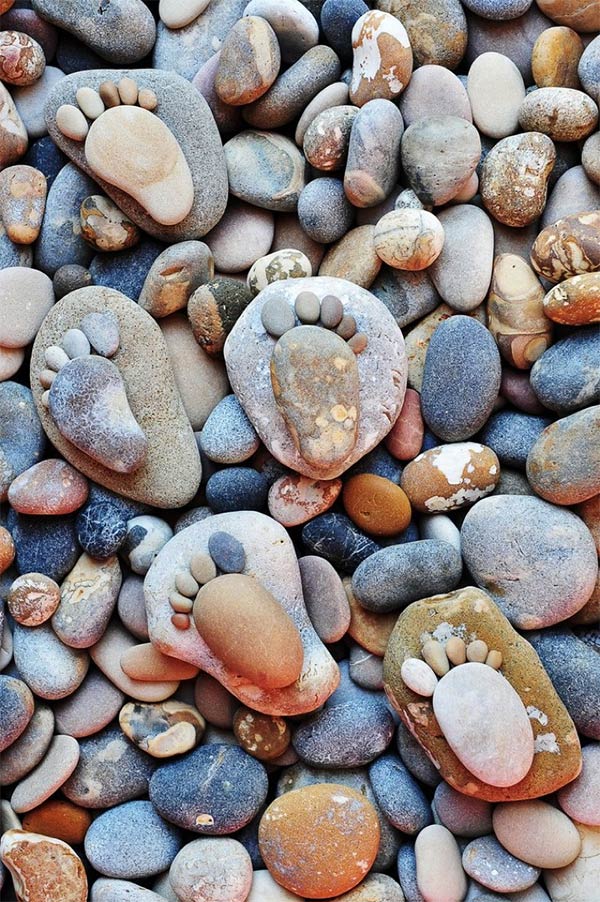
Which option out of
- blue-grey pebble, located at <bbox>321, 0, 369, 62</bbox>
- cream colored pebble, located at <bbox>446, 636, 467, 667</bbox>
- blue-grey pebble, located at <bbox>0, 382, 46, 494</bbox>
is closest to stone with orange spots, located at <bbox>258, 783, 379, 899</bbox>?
cream colored pebble, located at <bbox>446, 636, 467, 667</bbox>

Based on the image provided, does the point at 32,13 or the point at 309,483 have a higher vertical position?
the point at 32,13

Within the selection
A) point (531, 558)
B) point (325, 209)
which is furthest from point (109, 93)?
point (531, 558)

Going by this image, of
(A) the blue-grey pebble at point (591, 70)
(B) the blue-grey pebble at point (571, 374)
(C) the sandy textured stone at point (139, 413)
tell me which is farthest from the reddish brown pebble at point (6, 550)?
(A) the blue-grey pebble at point (591, 70)

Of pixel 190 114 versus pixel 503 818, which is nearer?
pixel 503 818

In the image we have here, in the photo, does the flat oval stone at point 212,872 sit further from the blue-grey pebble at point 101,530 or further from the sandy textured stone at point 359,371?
the sandy textured stone at point 359,371

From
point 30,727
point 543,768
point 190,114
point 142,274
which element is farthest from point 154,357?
point 543,768

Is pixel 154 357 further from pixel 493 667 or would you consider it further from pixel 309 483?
pixel 493 667

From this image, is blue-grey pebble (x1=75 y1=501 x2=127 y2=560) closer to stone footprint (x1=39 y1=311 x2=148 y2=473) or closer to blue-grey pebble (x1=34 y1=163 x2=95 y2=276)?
stone footprint (x1=39 y1=311 x2=148 y2=473)
